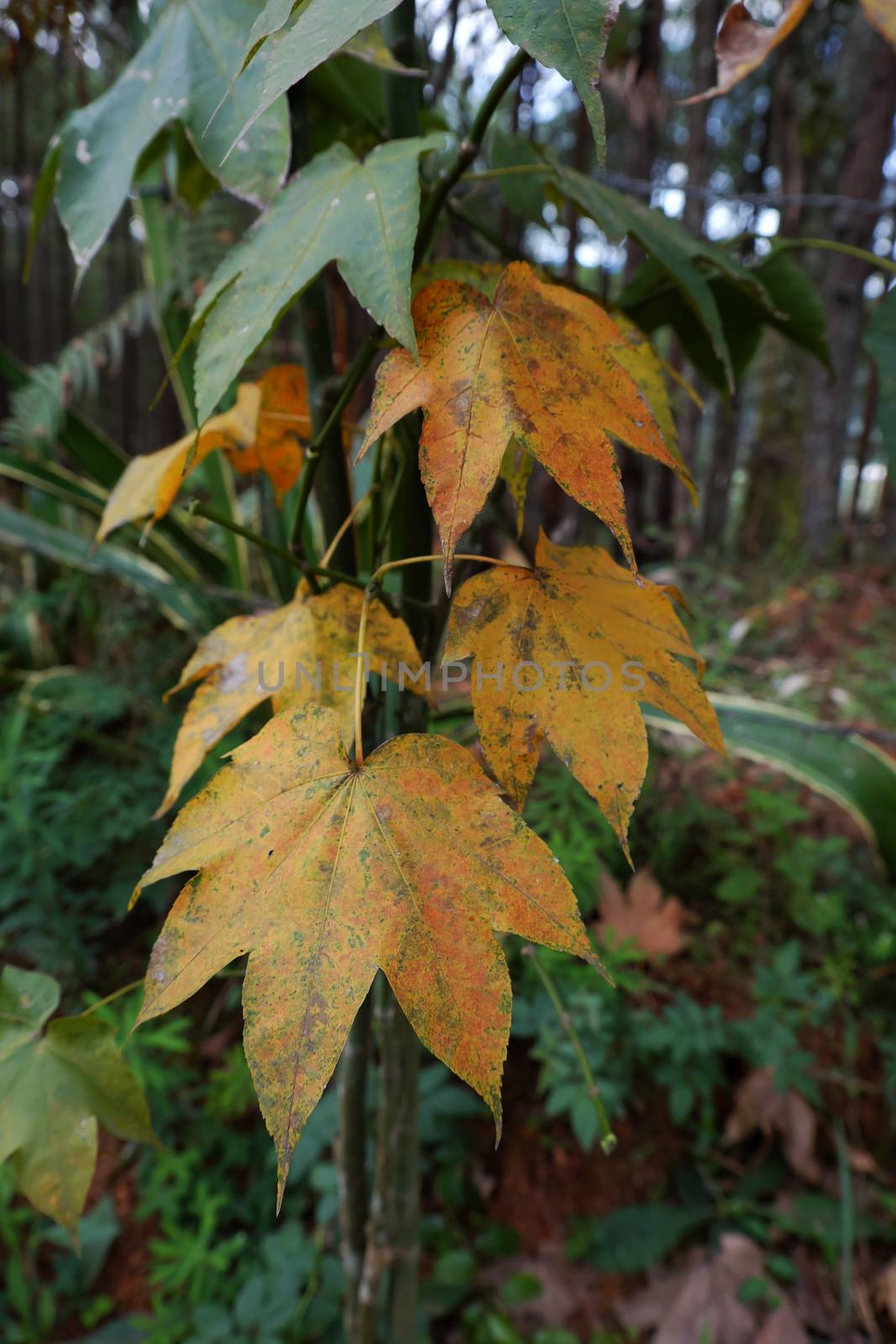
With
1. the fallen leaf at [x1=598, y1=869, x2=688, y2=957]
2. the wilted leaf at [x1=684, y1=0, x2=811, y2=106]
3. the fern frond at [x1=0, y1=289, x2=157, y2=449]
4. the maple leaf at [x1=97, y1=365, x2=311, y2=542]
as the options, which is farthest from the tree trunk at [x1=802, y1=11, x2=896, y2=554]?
the maple leaf at [x1=97, y1=365, x2=311, y2=542]

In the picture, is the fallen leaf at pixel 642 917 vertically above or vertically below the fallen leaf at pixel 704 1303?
above

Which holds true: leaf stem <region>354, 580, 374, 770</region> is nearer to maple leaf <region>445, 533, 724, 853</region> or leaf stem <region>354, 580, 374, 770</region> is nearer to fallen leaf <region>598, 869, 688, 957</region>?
maple leaf <region>445, 533, 724, 853</region>

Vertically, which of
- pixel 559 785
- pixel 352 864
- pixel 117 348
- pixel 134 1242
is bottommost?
pixel 134 1242

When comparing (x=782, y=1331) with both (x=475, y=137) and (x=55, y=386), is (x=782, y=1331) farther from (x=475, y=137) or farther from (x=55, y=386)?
(x=55, y=386)

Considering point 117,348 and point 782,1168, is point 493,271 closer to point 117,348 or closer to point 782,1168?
point 782,1168

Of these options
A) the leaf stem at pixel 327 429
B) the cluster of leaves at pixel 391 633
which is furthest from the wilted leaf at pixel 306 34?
the leaf stem at pixel 327 429

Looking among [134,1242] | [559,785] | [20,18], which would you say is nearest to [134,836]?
[134,1242]

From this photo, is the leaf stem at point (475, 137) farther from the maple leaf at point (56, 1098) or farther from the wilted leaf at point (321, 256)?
the maple leaf at point (56, 1098)
